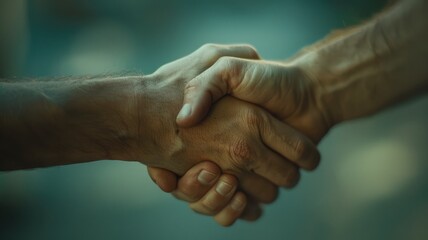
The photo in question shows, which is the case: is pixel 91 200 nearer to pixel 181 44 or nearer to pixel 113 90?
pixel 113 90

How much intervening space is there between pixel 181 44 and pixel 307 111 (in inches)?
20.9

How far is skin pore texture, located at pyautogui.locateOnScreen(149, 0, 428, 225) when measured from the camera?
113 centimetres

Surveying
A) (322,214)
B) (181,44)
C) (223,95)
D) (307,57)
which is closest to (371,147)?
(322,214)

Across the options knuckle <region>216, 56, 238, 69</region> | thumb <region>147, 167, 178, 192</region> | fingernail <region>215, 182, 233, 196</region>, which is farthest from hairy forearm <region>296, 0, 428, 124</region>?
thumb <region>147, 167, 178, 192</region>

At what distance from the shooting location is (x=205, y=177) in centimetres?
119

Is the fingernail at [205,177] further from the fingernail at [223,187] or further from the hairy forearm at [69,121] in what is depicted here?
the hairy forearm at [69,121]

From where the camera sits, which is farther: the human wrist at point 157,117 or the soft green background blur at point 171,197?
the soft green background blur at point 171,197

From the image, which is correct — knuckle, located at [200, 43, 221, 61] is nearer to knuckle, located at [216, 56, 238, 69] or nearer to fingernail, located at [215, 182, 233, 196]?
knuckle, located at [216, 56, 238, 69]

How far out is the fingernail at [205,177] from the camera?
3.89 feet

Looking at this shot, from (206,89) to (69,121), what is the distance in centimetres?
33

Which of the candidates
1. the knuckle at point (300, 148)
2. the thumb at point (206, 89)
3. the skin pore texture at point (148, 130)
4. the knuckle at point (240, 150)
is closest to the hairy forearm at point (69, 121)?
the skin pore texture at point (148, 130)

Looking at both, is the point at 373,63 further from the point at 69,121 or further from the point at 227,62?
the point at 69,121

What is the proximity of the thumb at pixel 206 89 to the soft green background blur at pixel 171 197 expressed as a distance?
358 mm

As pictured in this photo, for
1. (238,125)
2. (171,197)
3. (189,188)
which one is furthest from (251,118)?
(171,197)
